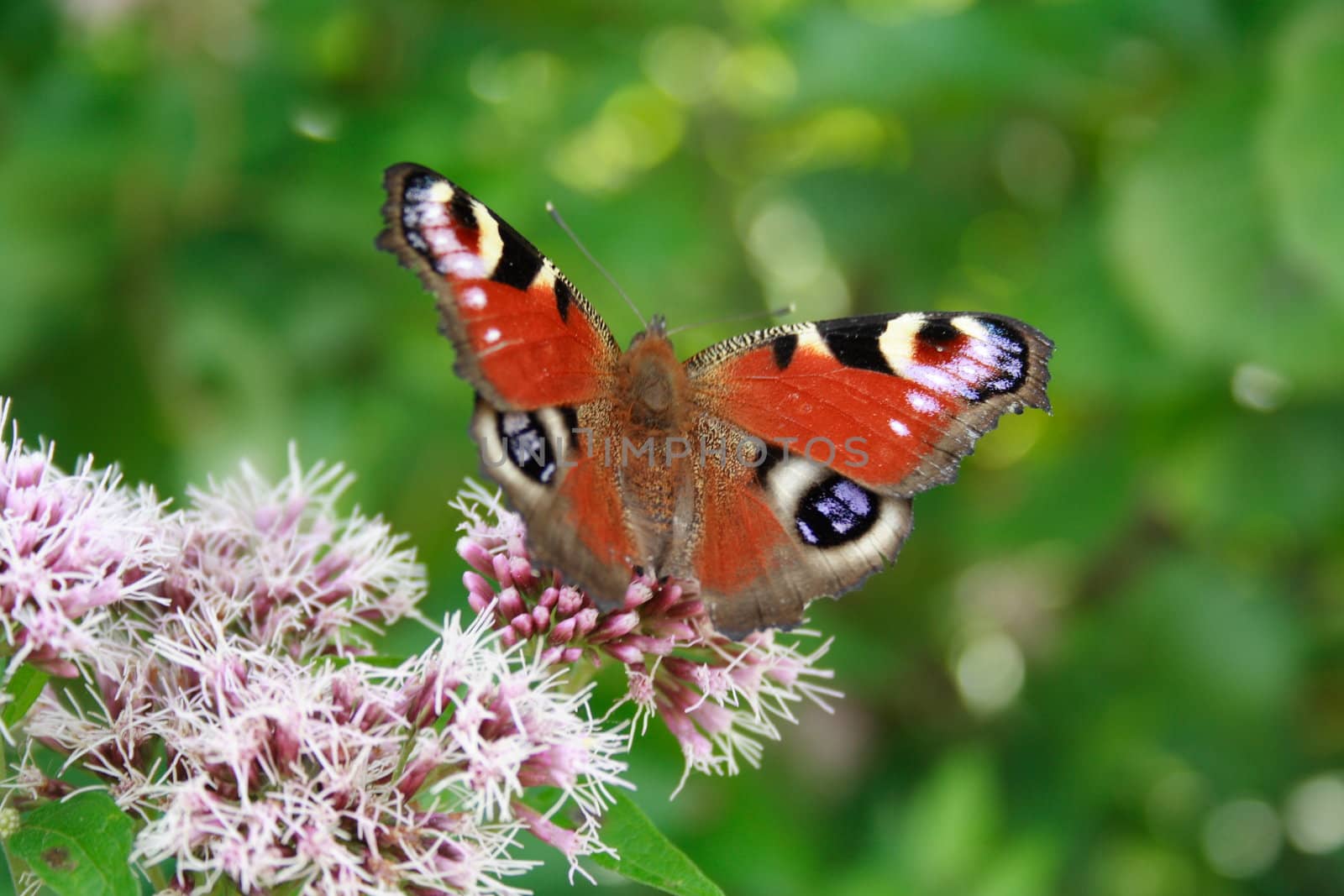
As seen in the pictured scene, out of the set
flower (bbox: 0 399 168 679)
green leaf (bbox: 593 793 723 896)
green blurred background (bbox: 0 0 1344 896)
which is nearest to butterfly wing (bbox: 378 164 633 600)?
green leaf (bbox: 593 793 723 896)

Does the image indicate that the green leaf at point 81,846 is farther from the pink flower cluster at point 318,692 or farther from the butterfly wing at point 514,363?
the butterfly wing at point 514,363

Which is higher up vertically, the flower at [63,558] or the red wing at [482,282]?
the red wing at [482,282]

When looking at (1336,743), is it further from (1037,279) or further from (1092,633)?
(1037,279)

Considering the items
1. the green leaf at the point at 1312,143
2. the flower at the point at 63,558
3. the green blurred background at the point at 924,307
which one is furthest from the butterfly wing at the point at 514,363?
the green leaf at the point at 1312,143

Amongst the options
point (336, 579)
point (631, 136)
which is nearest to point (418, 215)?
point (336, 579)

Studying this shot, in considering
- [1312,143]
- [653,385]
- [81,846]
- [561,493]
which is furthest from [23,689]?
[1312,143]

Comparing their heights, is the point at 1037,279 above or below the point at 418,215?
below

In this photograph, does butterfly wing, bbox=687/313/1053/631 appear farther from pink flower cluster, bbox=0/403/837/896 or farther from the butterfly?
pink flower cluster, bbox=0/403/837/896
